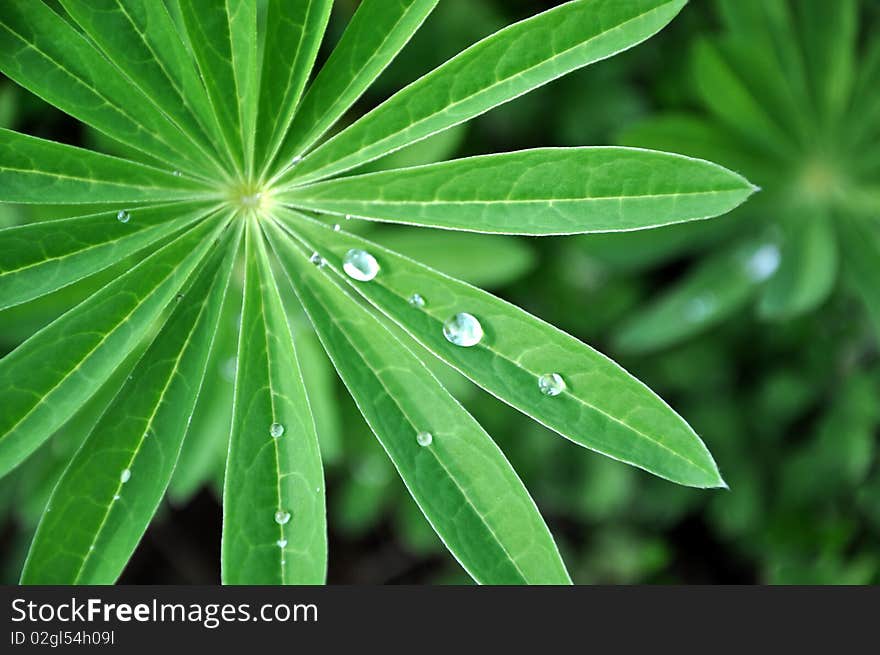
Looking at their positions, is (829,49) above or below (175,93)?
above

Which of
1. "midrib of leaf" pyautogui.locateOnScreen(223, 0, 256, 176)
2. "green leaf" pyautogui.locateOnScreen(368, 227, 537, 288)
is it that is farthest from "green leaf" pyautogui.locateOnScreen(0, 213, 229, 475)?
"green leaf" pyautogui.locateOnScreen(368, 227, 537, 288)

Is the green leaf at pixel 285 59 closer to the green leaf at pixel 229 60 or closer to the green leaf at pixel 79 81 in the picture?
the green leaf at pixel 229 60

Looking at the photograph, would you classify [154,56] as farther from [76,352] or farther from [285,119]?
[76,352]

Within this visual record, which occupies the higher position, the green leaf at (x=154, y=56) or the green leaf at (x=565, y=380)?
the green leaf at (x=154, y=56)

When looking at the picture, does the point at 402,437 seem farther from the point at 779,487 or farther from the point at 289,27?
the point at 779,487

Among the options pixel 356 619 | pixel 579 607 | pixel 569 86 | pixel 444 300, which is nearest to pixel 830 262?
pixel 569 86

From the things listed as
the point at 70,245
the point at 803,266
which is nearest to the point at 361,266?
the point at 70,245

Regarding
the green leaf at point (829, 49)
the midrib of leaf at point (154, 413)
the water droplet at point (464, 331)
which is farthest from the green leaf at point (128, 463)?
the green leaf at point (829, 49)
